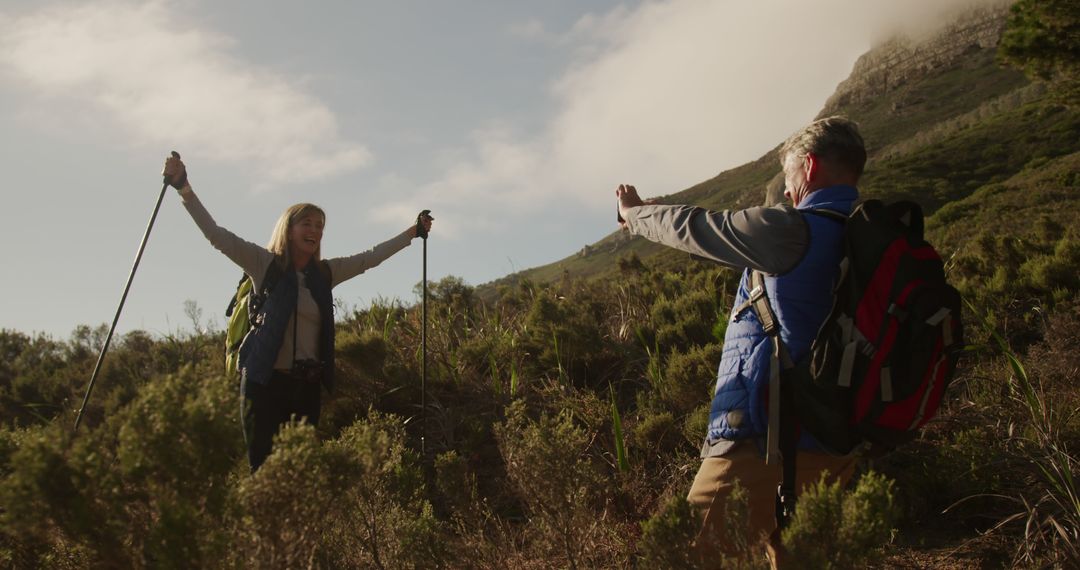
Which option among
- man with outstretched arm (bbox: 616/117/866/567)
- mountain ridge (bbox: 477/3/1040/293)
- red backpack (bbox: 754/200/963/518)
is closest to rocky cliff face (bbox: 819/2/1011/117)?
mountain ridge (bbox: 477/3/1040/293)

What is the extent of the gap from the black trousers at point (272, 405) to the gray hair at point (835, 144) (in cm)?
281

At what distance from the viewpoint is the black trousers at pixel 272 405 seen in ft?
13.2

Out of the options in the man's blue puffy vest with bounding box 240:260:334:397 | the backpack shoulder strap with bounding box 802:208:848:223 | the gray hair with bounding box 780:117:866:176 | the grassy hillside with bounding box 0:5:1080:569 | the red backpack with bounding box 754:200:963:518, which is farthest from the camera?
the man's blue puffy vest with bounding box 240:260:334:397

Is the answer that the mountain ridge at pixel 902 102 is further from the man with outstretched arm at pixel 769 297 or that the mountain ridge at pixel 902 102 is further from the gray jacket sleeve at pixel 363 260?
the man with outstretched arm at pixel 769 297

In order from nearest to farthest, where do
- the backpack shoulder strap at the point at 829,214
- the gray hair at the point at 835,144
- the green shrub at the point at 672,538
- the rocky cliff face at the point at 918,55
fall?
the green shrub at the point at 672,538 → the backpack shoulder strap at the point at 829,214 → the gray hair at the point at 835,144 → the rocky cliff face at the point at 918,55

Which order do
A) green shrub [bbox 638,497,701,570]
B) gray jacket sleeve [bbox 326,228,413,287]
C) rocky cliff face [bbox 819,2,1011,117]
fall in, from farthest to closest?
rocky cliff face [bbox 819,2,1011,117] < gray jacket sleeve [bbox 326,228,413,287] < green shrub [bbox 638,497,701,570]

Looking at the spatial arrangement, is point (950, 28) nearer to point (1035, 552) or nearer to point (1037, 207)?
point (1037, 207)

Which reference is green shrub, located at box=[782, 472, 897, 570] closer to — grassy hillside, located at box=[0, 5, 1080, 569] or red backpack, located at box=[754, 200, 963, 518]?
grassy hillside, located at box=[0, 5, 1080, 569]

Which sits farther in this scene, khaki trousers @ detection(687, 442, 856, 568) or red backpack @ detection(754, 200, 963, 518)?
khaki trousers @ detection(687, 442, 856, 568)

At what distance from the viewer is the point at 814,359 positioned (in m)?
2.21

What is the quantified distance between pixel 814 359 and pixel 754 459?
14.8 inches

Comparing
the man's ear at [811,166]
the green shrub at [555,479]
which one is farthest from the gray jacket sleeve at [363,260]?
the man's ear at [811,166]

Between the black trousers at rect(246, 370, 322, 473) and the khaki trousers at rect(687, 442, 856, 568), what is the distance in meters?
2.37

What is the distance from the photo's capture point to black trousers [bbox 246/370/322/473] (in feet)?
13.2
